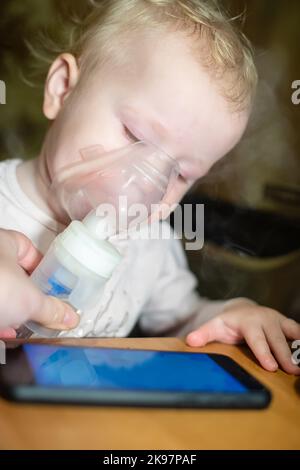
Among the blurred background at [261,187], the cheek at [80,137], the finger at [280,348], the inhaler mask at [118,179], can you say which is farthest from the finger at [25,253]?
the blurred background at [261,187]

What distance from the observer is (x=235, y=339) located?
2.34 ft

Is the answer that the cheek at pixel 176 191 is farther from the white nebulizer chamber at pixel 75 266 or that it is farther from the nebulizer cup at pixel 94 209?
the white nebulizer chamber at pixel 75 266

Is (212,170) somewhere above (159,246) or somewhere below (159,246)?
above

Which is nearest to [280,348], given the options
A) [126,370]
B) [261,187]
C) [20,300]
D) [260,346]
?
[260,346]

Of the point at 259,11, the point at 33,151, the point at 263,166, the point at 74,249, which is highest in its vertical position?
the point at 259,11

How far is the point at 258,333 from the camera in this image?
0.69 meters

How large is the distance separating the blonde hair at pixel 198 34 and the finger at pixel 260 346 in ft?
1.06

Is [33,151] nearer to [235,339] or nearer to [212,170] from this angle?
[212,170]

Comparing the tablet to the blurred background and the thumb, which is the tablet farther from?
the blurred background

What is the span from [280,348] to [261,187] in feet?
1.60

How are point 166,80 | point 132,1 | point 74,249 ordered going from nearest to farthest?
point 74,249
point 166,80
point 132,1

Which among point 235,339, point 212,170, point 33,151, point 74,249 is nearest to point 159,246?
point 212,170

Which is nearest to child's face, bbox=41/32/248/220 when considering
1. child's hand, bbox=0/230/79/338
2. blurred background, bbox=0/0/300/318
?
blurred background, bbox=0/0/300/318

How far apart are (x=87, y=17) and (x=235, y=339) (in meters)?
0.64
